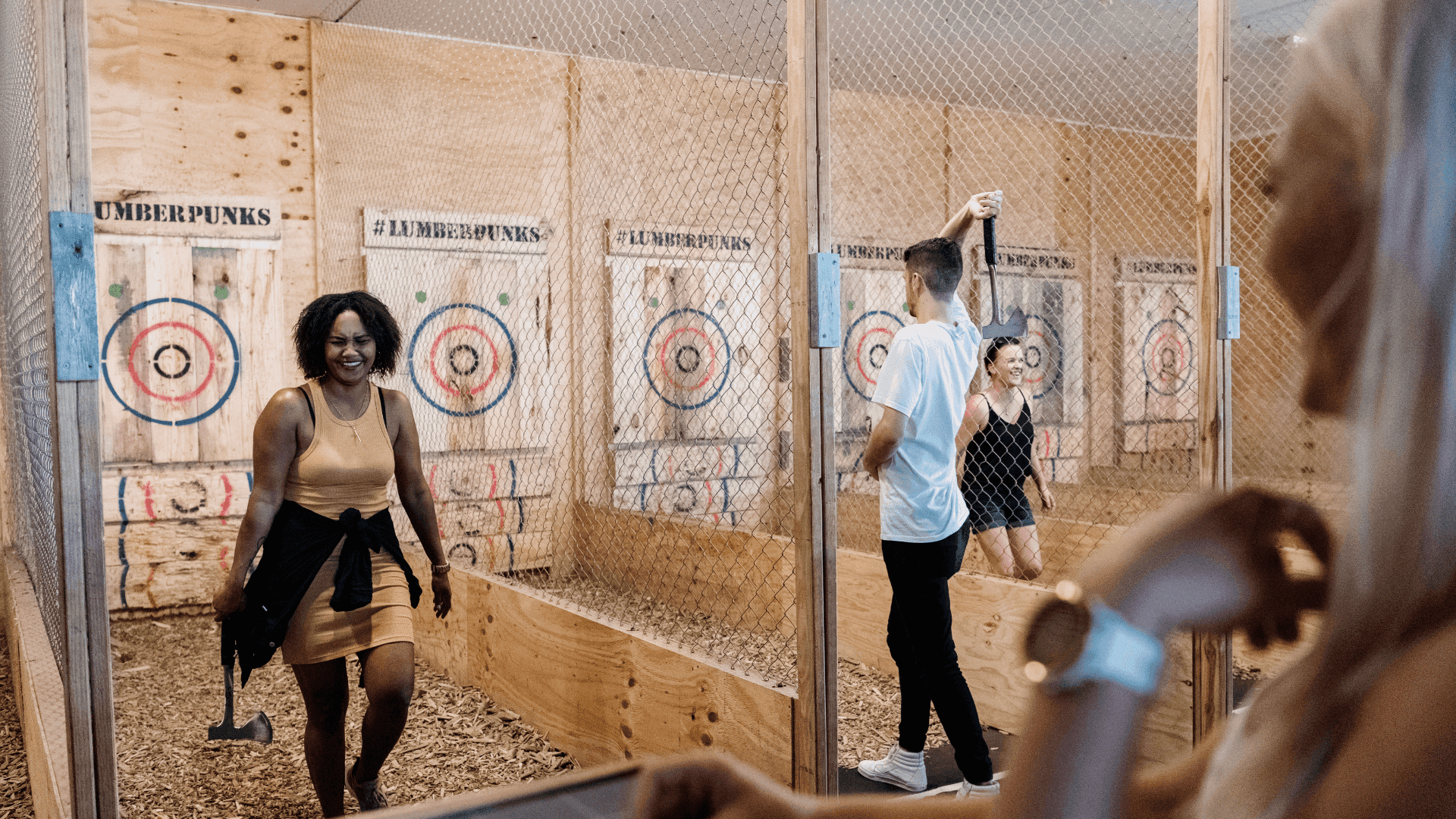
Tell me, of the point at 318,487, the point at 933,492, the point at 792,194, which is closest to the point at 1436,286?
the point at 792,194

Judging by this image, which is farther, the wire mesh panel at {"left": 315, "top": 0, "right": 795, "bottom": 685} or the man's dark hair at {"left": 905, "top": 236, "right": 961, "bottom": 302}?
the wire mesh panel at {"left": 315, "top": 0, "right": 795, "bottom": 685}

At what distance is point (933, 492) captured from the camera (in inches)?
113

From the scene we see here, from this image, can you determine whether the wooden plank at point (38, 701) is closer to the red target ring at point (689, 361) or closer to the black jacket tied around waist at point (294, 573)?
the black jacket tied around waist at point (294, 573)

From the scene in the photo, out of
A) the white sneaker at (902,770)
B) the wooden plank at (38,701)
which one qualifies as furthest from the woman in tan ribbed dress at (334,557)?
the white sneaker at (902,770)

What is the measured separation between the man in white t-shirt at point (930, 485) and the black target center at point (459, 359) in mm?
3366

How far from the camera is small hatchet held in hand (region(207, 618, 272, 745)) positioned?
2732mm

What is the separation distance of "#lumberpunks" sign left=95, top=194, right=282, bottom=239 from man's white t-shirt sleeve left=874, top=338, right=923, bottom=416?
12.7 feet

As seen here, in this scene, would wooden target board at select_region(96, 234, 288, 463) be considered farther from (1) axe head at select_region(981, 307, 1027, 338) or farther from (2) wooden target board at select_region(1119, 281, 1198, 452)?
(2) wooden target board at select_region(1119, 281, 1198, 452)

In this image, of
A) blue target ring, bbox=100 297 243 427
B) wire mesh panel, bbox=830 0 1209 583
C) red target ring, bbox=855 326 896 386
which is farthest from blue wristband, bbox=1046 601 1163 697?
red target ring, bbox=855 326 896 386

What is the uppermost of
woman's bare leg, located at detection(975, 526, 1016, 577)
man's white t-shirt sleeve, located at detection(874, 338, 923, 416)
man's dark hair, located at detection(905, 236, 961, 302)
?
man's dark hair, located at detection(905, 236, 961, 302)

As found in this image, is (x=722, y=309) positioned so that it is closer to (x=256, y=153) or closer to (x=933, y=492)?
(x=256, y=153)

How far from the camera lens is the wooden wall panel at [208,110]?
5.04 meters

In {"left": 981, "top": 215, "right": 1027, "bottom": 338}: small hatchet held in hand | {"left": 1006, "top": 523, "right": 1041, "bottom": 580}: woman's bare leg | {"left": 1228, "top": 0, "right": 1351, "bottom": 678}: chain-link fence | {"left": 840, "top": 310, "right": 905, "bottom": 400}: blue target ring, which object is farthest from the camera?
{"left": 840, "top": 310, "right": 905, "bottom": 400}: blue target ring

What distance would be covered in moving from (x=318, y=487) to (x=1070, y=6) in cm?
458
